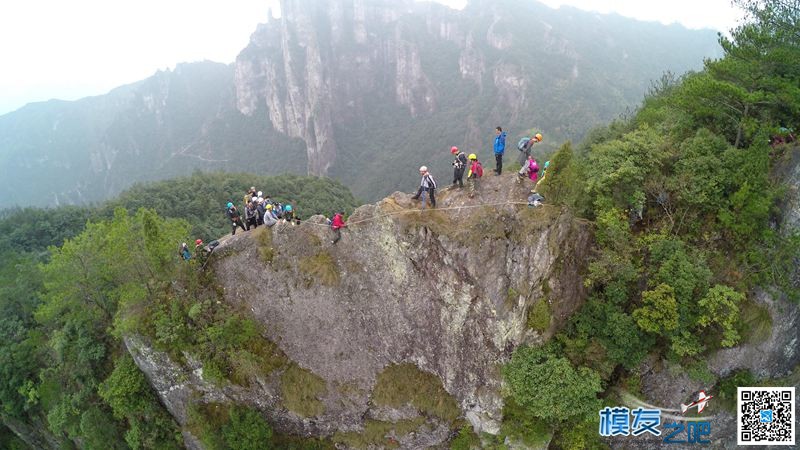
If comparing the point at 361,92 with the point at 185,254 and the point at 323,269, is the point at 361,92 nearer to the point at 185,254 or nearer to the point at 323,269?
the point at 185,254

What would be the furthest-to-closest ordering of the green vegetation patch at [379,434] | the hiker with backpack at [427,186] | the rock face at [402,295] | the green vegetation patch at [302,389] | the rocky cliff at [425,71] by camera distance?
the rocky cliff at [425,71] < the green vegetation patch at [302,389] < the green vegetation patch at [379,434] < the hiker with backpack at [427,186] < the rock face at [402,295]

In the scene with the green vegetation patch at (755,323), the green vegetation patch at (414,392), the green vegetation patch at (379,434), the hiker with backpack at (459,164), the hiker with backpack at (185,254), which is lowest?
the green vegetation patch at (379,434)

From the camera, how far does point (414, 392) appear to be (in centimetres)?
1672

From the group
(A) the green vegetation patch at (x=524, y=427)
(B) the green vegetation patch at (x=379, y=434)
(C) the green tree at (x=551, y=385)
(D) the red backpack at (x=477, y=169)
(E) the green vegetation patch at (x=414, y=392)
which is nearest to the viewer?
(C) the green tree at (x=551, y=385)

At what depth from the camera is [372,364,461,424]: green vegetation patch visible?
16.5 m

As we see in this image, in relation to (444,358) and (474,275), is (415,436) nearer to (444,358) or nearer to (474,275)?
(444,358)

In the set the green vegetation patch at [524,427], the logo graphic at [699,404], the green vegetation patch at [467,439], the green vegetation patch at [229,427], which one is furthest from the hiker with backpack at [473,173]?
the green vegetation patch at [229,427]

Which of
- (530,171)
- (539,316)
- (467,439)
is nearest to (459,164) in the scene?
(530,171)

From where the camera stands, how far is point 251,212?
17609mm

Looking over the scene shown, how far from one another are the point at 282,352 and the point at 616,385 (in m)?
13.6

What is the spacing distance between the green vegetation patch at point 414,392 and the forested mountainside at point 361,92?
3986 inches

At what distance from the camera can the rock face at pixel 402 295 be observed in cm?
1402

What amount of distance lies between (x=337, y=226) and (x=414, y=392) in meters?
7.91

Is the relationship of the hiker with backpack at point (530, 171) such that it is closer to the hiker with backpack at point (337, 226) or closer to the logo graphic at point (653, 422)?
the hiker with backpack at point (337, 226)
